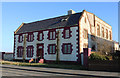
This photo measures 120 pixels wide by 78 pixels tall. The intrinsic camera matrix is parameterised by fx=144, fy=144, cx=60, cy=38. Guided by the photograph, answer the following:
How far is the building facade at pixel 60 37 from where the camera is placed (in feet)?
93.1

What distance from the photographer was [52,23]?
1328 inches

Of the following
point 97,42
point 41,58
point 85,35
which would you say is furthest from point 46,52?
point 97,42

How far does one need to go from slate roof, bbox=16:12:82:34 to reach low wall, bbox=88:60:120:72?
1082cm

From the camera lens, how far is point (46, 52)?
32.5 metres

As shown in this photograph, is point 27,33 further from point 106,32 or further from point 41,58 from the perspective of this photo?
point 106,32

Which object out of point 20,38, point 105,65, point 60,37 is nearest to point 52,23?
point 60,37

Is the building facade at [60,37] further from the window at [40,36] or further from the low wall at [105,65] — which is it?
the low wall at [105,65]

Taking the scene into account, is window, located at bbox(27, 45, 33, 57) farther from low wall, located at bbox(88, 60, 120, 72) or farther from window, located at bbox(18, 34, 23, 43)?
low wall, located at bbox(88, 60, 120, 72)

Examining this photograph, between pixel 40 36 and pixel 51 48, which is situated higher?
pixel 40 36

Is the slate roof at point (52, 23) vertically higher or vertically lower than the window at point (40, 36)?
higher

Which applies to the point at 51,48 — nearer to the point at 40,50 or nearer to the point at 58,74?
the point at 40,50

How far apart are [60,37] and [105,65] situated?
1336cm

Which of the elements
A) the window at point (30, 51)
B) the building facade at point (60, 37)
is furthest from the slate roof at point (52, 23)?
the window at point (30, 51)

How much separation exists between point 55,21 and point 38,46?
7160 millimetres
